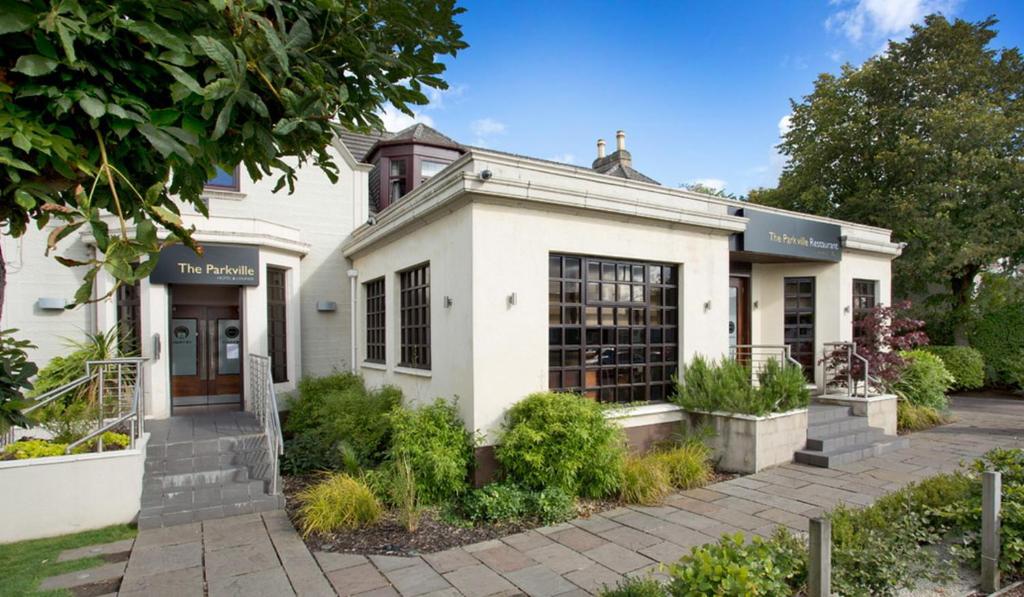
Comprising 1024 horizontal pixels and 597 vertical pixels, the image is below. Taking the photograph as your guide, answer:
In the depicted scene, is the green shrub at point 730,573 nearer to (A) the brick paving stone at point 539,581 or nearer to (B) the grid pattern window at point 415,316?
(A) the brick paving stone at point 539,581

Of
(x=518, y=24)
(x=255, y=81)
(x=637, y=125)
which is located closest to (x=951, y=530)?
(x=255, y=81)

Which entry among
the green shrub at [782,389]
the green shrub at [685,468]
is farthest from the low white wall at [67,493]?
the green shrub at [782,389]

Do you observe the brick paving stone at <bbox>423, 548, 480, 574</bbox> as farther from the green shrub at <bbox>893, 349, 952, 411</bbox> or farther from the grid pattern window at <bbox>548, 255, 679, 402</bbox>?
the green shrub at <bbox>893, 349, 952, 411</bbox>

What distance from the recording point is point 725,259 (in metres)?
8.66

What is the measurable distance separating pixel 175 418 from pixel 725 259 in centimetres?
937

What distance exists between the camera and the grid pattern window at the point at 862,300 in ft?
38.2

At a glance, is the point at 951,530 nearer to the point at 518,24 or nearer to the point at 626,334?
the point at 626,334

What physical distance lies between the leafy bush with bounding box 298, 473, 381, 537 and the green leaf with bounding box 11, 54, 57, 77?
16.2 feet

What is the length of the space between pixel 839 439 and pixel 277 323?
9968mm

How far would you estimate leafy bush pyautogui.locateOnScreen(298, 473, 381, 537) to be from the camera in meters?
5.45

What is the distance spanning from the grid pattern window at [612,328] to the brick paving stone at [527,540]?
216 cm

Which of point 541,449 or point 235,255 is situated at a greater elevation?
point 235,255

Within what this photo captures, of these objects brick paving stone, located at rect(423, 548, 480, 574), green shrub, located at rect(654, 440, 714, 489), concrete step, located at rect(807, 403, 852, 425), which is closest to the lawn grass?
brick paving stone, located at rect(423, 548, 480, 574)

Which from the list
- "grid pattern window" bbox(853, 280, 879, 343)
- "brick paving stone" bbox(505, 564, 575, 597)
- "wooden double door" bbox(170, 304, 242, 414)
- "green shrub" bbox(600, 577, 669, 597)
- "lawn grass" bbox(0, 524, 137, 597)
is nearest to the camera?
"green shrub" bbox(600, 577, 669, 597)
